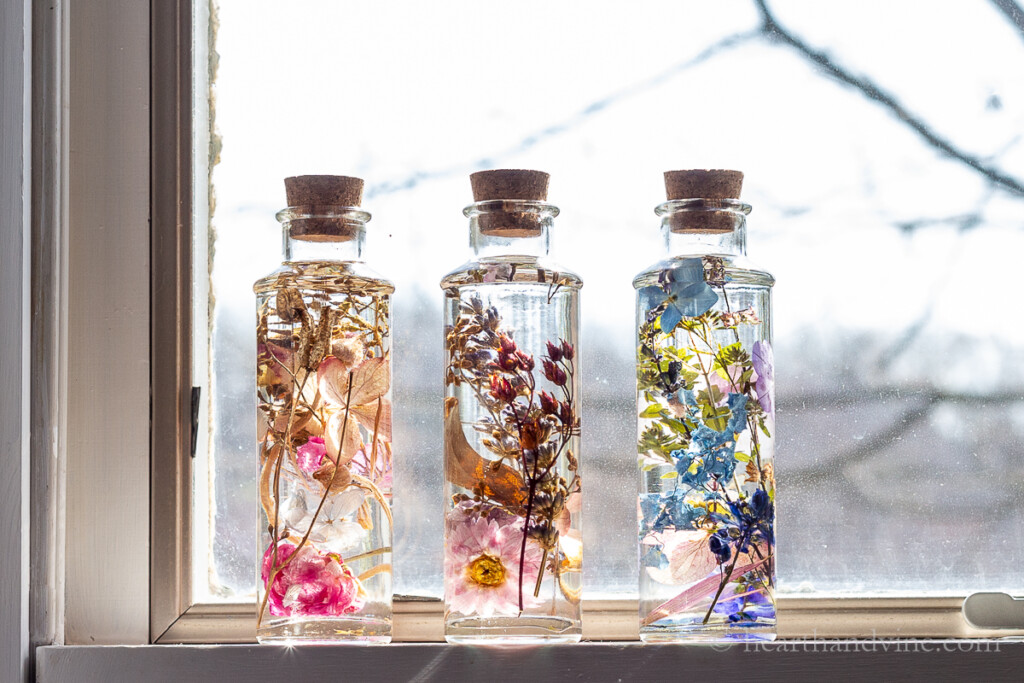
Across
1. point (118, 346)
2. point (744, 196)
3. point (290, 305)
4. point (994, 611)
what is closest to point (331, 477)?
point (290, 305)

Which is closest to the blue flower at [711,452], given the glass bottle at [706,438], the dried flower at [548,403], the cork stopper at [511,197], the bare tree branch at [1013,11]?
the glass bottle at [706,438]

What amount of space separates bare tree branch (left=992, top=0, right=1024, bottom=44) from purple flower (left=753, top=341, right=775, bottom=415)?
0.48 metres

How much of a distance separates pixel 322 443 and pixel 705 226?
1.24ft

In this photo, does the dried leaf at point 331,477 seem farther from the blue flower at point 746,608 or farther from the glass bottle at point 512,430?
the blue flower at point 746,608

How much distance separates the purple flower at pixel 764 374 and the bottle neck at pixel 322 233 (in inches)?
14.0

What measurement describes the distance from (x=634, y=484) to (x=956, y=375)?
1.13 ft

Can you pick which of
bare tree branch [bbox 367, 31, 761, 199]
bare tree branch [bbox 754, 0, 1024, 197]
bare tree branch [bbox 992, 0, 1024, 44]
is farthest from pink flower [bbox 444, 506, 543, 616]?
bare tree branch [bbox 992, 0, 1024, 44]

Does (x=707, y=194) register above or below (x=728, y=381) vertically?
above

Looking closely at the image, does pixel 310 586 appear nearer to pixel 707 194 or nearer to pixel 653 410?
pixel 653 410

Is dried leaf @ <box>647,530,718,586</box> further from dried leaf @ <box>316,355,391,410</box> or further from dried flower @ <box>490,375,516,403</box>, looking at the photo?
dried leaf @ <box>316,355,391,410</box>

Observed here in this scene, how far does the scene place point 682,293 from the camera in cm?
84

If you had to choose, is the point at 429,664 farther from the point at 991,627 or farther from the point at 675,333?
the point at 991,627

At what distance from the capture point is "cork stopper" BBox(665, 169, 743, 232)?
866 mm

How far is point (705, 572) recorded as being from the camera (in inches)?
32.3
